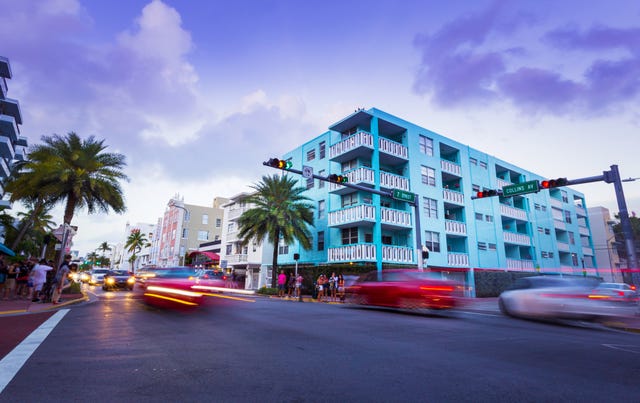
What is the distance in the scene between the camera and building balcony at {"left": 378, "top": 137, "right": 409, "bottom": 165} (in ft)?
92.9

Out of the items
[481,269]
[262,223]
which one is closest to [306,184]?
[262,223]

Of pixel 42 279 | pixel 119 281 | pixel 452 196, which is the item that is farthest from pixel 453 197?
pixel 42 279

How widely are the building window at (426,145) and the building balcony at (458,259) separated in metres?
8.66

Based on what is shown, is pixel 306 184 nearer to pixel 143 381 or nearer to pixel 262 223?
pixel 262 223

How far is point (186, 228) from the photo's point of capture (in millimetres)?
62188

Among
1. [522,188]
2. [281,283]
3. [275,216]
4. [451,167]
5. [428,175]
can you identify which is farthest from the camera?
[451,167]

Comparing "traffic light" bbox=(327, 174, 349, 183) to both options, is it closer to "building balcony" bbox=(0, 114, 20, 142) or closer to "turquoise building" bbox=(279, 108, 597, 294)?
"turquoise building" bbox=(279, 108, 597, 294)

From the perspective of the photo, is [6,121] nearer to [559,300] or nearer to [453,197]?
[453,197]

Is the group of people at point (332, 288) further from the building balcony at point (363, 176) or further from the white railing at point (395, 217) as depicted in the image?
the building balcony at point (363, 176)

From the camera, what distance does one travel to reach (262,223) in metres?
28.2

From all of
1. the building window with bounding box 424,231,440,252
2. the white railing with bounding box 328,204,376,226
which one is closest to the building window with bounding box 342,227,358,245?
the white railing with bounding box 328,204,376,226

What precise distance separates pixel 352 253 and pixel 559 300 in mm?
16371

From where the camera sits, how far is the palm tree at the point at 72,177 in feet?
67.3

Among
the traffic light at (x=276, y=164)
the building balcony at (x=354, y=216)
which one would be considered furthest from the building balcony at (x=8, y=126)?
the traffic light at (x=276, y=164)
